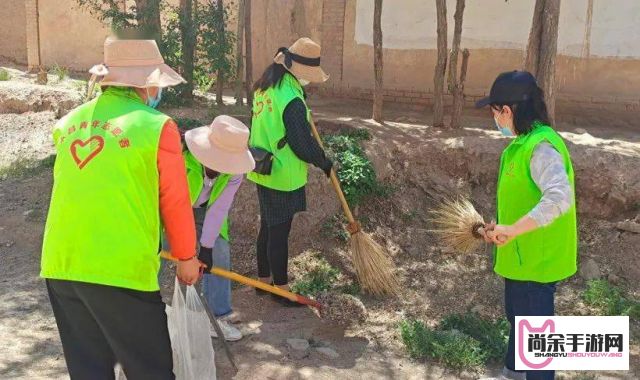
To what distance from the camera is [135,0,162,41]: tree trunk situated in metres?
8.23

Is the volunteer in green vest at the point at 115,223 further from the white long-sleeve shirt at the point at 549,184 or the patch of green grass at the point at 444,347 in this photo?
the patch of green grass at the point at 444,347

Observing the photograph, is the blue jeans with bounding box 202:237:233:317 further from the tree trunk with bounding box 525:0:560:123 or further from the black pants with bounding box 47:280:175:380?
the tree trunk with bounding box 525:0:560:123

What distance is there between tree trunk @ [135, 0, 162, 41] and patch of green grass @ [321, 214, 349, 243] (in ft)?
13.3

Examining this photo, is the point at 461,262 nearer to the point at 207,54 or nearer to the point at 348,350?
the point at 348,350

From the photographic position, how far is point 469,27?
9.02 meters

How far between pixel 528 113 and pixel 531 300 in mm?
856

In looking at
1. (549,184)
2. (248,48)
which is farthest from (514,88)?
(248,48)

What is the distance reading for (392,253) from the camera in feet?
18.4

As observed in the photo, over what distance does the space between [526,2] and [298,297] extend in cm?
610

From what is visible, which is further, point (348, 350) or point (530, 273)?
point (348, 350)

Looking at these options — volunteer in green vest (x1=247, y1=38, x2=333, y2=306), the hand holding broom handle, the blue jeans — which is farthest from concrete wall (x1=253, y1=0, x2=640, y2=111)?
the blue jeans

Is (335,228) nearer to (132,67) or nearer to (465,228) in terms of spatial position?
(465,228)

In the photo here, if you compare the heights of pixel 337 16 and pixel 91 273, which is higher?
pixel 337 16

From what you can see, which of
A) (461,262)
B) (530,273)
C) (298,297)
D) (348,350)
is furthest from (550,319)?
(461,262)
